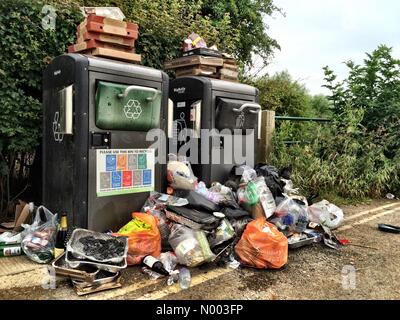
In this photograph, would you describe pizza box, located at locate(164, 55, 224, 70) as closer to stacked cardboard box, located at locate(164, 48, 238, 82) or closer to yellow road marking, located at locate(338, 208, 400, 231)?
stacked cardboard box, located at locate(164, 48, 238, 82)

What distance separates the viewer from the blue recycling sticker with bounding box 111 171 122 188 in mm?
3207

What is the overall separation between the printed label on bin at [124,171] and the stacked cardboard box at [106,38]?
2.93ft

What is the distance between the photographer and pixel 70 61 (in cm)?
306

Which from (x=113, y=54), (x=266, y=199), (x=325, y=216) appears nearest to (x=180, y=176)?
(x=266, y=199)

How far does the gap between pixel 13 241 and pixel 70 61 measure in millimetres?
1573

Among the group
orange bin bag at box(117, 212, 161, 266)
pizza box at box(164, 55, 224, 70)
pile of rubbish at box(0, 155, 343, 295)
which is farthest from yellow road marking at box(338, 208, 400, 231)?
pizza box at box(164, 55, 224, 70)

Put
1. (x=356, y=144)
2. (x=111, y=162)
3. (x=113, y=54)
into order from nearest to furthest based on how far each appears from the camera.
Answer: (x=111, y=162)
(x=113, y=54)
(x=356, y=144)

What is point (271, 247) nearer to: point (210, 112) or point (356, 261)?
point (356, 261)

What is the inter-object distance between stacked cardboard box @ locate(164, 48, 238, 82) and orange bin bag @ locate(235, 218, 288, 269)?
205 centimetres

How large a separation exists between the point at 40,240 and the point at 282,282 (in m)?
1.94

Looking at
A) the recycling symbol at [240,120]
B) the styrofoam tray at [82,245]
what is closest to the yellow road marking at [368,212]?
the recycling symbol at [240,120]

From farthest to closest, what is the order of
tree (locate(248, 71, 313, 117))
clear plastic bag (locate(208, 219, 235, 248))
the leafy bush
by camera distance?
1. tree (locate(248, 71, 313, 117))
2. the leafy bush
3. clear plastic bag (locate(208, 219, 235, 248))

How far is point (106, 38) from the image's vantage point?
11.0 ft

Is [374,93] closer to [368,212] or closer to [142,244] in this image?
[368,212]
